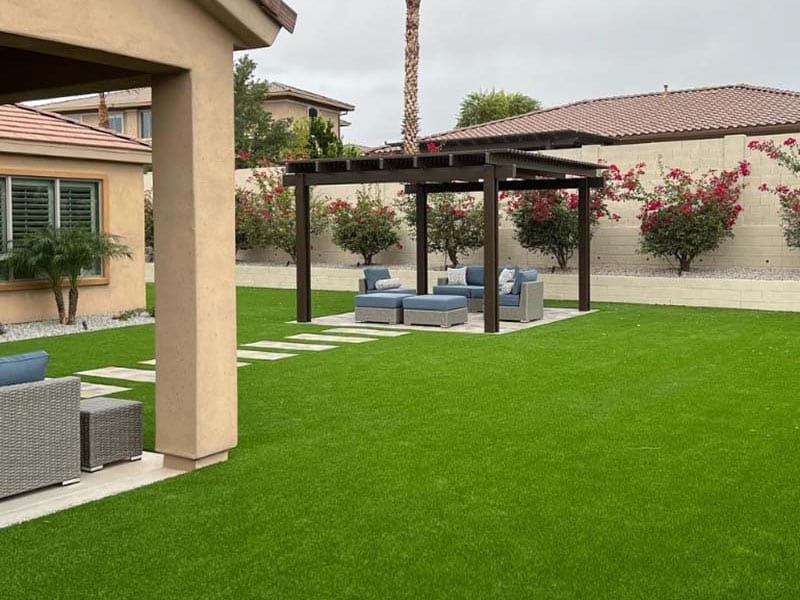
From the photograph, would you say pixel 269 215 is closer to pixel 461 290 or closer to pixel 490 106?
pixel 461 290

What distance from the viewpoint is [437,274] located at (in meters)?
20.5

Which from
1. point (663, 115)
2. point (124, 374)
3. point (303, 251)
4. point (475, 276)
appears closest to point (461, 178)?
point (303, 251)

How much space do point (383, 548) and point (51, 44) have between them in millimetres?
3336

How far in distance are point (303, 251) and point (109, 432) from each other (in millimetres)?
9374

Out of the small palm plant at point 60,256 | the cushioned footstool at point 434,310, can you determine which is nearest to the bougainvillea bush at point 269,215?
the small palm plant at point 60,256

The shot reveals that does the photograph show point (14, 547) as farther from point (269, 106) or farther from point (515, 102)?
point (515, 102)

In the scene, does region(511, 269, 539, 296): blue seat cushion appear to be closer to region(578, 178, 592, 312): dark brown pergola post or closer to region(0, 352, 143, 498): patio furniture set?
region(578, 178, 592, 312): dark brown pergola post

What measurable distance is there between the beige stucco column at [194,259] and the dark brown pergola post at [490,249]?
7.65 metres

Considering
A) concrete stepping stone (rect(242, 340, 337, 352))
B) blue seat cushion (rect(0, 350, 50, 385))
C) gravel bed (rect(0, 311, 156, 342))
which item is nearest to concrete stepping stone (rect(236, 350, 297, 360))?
concrete stepping stone (rect(242, 340, 337, 352))

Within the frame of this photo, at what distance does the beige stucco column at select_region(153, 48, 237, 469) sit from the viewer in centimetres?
595

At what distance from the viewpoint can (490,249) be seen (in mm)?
13766

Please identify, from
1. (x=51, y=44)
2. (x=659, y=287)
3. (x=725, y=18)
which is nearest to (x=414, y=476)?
(x=51, y=44)

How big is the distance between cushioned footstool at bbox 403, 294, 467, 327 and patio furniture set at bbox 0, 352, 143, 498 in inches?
340

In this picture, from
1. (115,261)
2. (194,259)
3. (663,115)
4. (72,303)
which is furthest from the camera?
(663,115)
